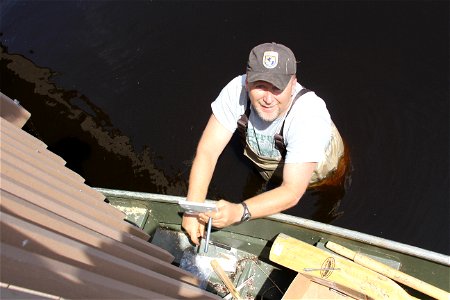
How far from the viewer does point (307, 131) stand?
3678mm

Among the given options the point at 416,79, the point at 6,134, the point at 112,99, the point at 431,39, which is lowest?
the point at 6,134

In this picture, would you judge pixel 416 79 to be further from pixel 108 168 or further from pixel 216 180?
pixel 108 168

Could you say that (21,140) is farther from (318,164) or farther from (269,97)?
(318,164)

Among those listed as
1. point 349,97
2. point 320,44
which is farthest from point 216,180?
point 320,44

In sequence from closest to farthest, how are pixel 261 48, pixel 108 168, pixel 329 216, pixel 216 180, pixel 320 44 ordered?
pixel 261 48, pixel 329 216, pixel 216 180, pixel 108 168, pixel 320 44

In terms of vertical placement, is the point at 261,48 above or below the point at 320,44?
below

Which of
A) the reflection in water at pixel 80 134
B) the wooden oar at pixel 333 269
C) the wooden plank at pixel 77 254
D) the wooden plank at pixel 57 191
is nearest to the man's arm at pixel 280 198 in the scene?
the wooden oar at pixel 333 269

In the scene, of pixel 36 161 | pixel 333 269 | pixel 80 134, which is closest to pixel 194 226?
pixel 333 269

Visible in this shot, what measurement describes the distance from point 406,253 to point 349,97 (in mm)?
3499

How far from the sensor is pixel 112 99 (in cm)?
779

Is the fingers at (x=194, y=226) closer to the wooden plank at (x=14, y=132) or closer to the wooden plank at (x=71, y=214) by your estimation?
the wooden plank at (x=71, y=214)

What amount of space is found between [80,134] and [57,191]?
4783 millimetres

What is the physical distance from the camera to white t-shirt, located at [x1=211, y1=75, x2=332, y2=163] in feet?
12.1

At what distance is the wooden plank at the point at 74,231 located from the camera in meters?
2.29
